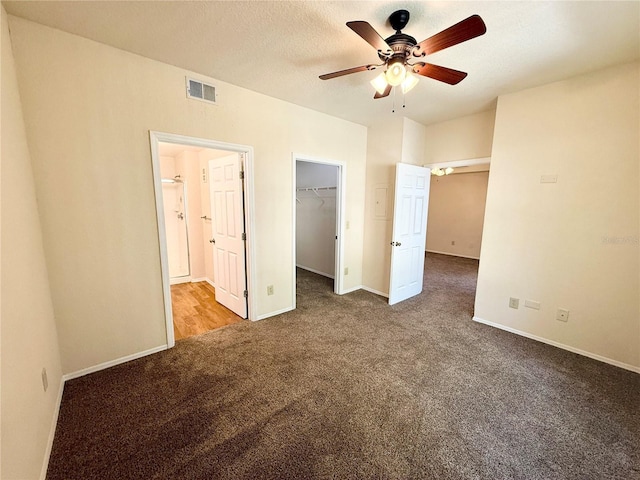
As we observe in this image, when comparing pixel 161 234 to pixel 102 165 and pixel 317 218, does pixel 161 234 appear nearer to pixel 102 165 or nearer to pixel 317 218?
pixel 102 165

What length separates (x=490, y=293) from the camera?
3158 mm

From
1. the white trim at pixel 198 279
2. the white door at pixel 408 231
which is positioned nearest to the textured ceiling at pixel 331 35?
the white door at pixel 408 231

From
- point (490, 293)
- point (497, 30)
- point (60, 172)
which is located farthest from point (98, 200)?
point (490, 293)

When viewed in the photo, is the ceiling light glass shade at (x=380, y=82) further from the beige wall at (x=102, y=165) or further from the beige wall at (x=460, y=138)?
the beige wall at (x=460, y=138)

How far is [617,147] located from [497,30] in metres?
1.63

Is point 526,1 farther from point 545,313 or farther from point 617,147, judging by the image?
point 545,313

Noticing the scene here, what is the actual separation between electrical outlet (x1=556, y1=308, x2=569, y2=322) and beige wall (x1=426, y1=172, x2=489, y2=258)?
4.45 m

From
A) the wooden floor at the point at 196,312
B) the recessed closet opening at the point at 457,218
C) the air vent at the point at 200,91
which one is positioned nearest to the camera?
the air vent at the point at 200,91

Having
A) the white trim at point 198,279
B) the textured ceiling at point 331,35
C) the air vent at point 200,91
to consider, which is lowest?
the white trim at point 198,279

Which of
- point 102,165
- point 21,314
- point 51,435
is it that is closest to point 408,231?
point 102,165

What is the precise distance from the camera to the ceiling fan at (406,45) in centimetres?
142

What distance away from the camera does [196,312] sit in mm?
3471

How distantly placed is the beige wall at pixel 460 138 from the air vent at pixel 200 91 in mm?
3104

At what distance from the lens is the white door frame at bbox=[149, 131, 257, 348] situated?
7.66ft
